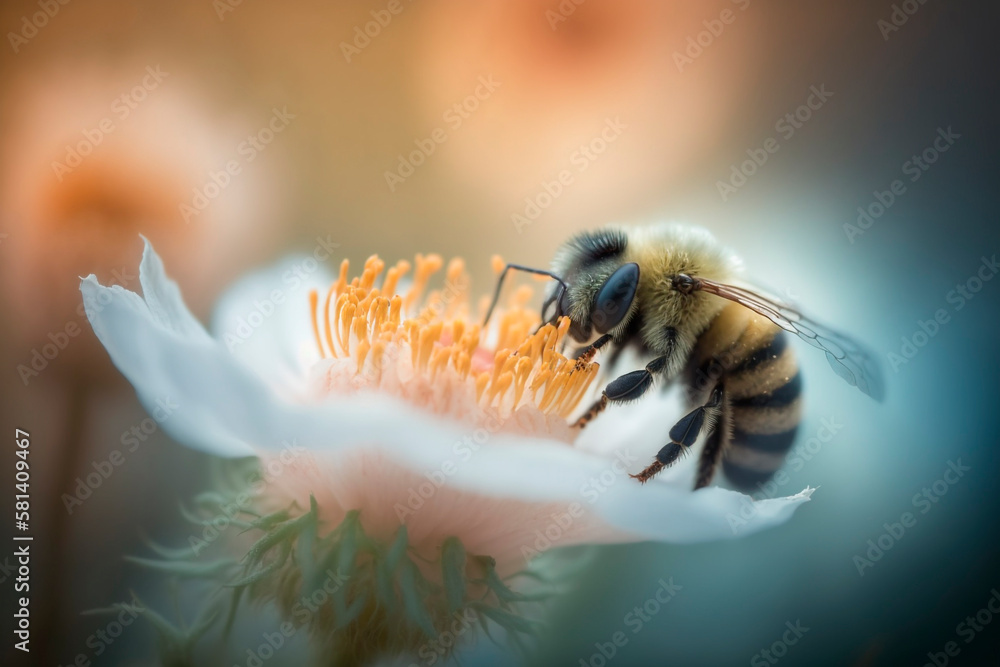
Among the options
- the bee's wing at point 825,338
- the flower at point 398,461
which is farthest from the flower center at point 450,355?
the bee's wing at point 825,338

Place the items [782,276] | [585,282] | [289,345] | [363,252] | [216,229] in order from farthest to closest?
1. [363,252]
2. [216,229]
3. [782,276]
4. [289,345]
5. [585,282]

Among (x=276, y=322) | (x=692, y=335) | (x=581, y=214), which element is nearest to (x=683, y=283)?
(x=692, y=335)

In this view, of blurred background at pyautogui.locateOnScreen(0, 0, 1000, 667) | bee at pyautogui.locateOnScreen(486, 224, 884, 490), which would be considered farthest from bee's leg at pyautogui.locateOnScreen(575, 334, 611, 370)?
blurred background at pyautogui.locateOnScreen(0, 0, 1000, 667)

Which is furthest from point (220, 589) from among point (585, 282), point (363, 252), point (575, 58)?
point (575, 58)

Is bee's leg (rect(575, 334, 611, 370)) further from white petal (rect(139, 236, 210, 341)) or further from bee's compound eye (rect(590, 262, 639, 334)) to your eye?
white petal (rect(139, 236, 210, 341))

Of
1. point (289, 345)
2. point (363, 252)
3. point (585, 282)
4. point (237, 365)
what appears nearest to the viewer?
point (237, 365)

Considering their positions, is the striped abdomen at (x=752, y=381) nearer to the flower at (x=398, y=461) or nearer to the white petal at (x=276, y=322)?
the flower at (x=398, y=461)

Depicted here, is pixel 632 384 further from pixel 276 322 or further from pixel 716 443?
pixel 276 322

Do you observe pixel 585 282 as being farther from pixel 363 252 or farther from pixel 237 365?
pixel 363 252
